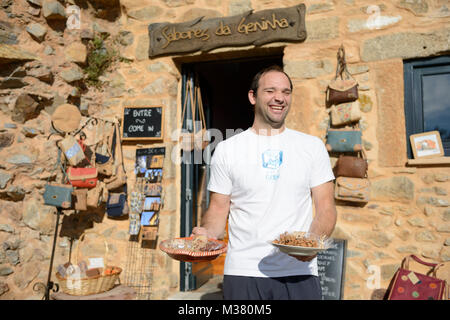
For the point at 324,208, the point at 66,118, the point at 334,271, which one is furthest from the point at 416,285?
the point at 66,118

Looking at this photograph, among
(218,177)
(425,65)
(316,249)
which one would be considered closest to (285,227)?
(316,249)

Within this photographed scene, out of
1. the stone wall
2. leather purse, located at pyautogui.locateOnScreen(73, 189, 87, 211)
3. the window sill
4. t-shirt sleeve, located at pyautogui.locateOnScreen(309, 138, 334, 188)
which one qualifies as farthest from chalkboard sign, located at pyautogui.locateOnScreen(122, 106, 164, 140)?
the window sill

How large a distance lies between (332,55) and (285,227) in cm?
210

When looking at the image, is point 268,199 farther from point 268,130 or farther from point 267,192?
point 268,130

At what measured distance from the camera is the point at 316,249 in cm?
142

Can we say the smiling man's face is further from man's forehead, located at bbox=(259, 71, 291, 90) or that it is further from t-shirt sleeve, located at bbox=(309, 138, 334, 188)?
t-shirt sleeve, located at bbox=(309, 138, 334, 188)

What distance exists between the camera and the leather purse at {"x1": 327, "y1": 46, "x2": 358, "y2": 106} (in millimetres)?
2924

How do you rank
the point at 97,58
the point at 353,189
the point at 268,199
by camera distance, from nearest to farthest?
the point at 268,199
the point at 353,189
the point at 97,58

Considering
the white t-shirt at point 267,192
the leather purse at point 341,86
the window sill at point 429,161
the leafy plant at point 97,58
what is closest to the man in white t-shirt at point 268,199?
the white t-shirt at point 267,192

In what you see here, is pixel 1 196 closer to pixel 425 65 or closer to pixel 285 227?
pixel 285 227

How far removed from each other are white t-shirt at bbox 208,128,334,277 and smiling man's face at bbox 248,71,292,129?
0.29ft

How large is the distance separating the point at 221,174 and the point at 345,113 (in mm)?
1631

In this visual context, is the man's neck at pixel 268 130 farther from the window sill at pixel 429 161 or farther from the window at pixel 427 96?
the window at pixel 427 96

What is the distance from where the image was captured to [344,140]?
114 inches
